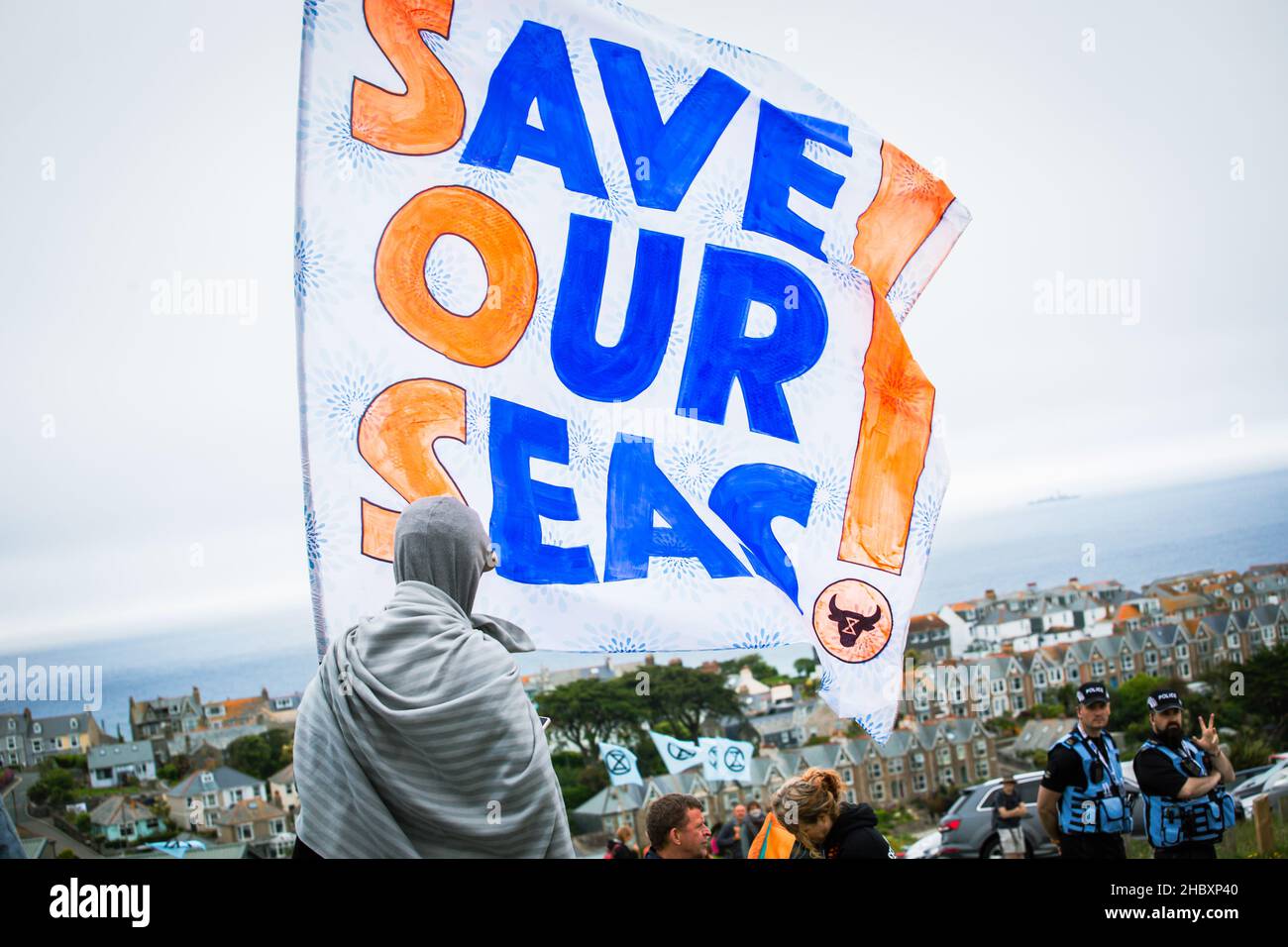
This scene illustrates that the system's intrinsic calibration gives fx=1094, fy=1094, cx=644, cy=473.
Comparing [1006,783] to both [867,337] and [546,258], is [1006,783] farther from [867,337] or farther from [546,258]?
[546,258]

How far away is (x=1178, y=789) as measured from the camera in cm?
512

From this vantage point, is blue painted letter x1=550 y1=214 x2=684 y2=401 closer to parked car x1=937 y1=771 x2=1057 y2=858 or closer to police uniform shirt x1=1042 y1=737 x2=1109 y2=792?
police uniform shirt x1=1042 y1=737 x2=1109 y2=792

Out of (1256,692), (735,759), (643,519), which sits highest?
(643,519)

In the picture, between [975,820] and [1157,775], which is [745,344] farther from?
[975,820]

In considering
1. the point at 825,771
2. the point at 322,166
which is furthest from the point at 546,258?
the point at 825,771

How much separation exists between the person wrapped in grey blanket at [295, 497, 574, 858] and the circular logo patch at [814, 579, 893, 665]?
248cm

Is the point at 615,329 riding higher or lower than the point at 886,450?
higher

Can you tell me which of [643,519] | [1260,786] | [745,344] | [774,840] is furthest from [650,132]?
[1260,786]

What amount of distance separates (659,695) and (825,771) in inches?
2238

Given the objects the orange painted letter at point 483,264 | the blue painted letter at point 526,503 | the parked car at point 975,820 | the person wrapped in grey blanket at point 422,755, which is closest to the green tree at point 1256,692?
the parked car at point 975,820

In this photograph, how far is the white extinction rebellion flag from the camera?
13.8 feet

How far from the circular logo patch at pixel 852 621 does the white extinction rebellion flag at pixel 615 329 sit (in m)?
0.01

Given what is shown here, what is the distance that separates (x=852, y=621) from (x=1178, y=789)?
188 centimetres

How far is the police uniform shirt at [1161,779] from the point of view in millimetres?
5070
